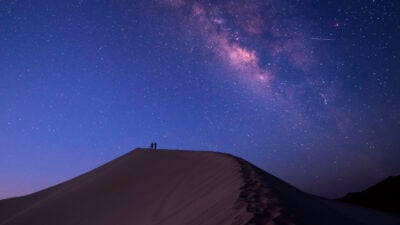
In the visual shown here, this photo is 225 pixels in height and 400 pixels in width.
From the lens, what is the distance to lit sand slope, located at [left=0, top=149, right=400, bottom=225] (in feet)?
19.5

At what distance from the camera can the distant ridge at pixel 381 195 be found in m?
31.0

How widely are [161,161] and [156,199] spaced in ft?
24.5

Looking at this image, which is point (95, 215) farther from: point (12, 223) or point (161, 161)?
point (161, 161)

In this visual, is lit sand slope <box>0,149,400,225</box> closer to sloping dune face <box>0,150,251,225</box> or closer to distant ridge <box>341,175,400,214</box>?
sloping dune face <box>0,150,251,225</box>

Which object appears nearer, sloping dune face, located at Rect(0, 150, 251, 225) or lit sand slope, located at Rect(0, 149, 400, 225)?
lit sand slope, located at Rect(0, 149, 400, 225)

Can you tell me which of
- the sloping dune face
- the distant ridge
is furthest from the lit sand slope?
the distant ridge

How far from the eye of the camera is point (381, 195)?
111 feet

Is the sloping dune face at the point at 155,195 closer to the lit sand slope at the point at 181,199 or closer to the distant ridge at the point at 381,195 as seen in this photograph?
the lit sand slope at the point at 181,199

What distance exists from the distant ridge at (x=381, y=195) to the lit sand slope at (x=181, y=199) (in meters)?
18.3

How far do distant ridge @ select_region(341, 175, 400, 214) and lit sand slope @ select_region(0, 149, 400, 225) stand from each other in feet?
59.9

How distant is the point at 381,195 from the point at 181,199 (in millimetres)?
30818

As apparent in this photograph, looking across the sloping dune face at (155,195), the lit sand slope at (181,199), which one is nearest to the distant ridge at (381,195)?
the lit sand slope at (181,199)

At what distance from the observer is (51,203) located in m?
16.3

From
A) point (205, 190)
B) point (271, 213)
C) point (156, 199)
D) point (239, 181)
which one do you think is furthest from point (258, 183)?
point (156, 199)
